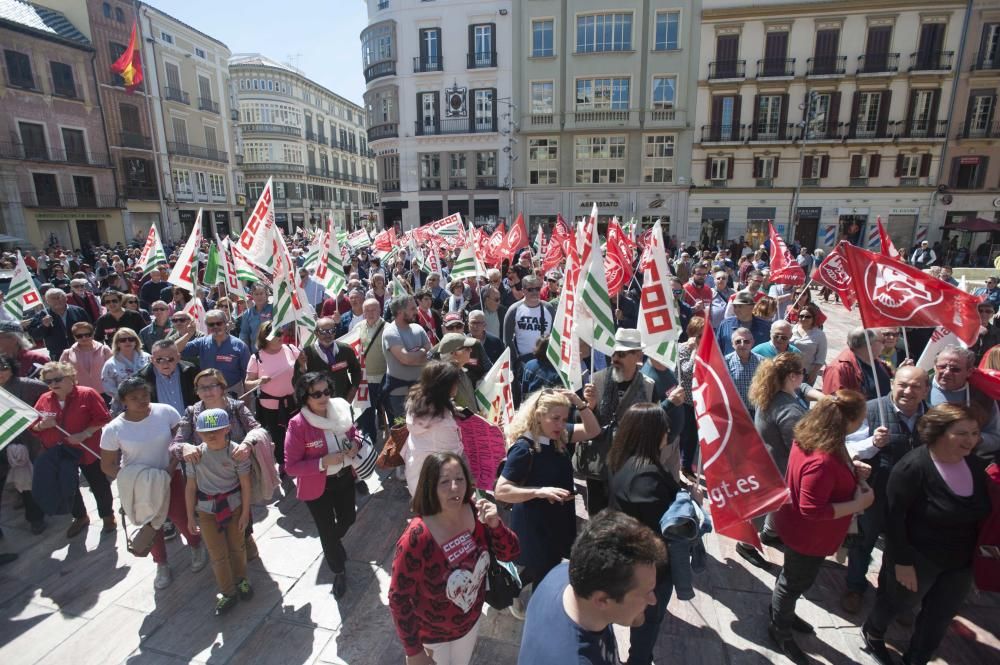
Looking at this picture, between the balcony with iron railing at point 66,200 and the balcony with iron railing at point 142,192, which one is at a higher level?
the balcony with iron railing at point 142,192

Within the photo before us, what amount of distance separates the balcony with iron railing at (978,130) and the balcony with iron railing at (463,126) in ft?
86.3

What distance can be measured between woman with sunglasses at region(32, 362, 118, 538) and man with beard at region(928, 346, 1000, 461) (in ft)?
22.4

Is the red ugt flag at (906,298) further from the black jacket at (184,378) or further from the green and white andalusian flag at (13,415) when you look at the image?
the green and white andalusian flag at (13,415)

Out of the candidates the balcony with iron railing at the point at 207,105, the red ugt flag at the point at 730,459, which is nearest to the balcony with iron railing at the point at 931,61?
the red ugt flag at the point at 730,459

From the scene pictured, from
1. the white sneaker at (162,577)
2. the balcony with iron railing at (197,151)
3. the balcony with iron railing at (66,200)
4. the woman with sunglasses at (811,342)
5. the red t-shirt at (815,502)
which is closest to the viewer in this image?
the red t-shirt at (815,502)

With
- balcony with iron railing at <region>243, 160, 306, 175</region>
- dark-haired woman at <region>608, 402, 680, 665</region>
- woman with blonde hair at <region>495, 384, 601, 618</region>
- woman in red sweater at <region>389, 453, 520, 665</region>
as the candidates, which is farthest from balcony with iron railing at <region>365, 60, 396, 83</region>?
woman in red sweater at <region>389, 453, 520, 665</region>

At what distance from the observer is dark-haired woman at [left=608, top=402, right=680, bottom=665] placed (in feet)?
8.87

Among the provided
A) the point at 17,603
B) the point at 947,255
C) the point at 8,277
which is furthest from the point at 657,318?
the point at 947,255

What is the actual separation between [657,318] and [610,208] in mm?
29620

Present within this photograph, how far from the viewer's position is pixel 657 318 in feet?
13.8

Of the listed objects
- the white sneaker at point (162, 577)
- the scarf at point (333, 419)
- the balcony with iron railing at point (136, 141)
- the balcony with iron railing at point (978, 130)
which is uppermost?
the balcony with iron railing at point (136, 141)

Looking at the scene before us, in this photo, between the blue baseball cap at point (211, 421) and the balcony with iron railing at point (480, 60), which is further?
the balcony with iron railing at point (480, 60)

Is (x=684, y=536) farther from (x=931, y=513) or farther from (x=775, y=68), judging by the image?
(x=775, y=68)

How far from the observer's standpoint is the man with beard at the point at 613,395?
145 inches
